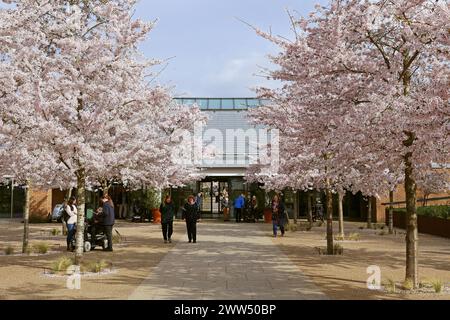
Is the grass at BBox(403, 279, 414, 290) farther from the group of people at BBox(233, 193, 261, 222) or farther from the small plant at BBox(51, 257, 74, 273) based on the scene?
the group of people at BBox(233, 193, 261, 222)

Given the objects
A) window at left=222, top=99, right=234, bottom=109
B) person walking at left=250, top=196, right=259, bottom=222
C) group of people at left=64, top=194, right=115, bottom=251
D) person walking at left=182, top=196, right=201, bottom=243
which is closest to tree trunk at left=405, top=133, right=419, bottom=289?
group of people at left=64, top=194, right=115, bottom=251

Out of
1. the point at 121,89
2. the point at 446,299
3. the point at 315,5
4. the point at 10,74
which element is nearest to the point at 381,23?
the point at 315,5

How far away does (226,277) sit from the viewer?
11758 millimetres

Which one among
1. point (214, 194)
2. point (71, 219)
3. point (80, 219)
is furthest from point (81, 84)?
point (214, 194)

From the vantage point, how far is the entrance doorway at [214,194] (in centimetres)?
4231

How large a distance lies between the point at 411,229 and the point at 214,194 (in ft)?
108

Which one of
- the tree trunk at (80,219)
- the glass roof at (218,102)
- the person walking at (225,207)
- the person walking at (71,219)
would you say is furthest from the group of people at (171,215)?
the glass roof at (218,102)

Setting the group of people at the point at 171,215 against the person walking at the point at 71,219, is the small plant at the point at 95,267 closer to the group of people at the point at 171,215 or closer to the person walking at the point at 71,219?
the person walking at the point at 71,219

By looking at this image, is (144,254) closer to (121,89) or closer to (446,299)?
(121,89)

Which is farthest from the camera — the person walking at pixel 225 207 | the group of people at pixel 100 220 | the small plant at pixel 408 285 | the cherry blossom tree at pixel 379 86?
the person walking at pixel 225 207

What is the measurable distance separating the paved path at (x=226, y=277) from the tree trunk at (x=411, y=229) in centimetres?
182

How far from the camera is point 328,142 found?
11508 mm

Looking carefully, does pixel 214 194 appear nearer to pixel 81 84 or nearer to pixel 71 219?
pixel 71 219

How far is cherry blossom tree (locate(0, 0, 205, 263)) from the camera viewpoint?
12.1 metres
